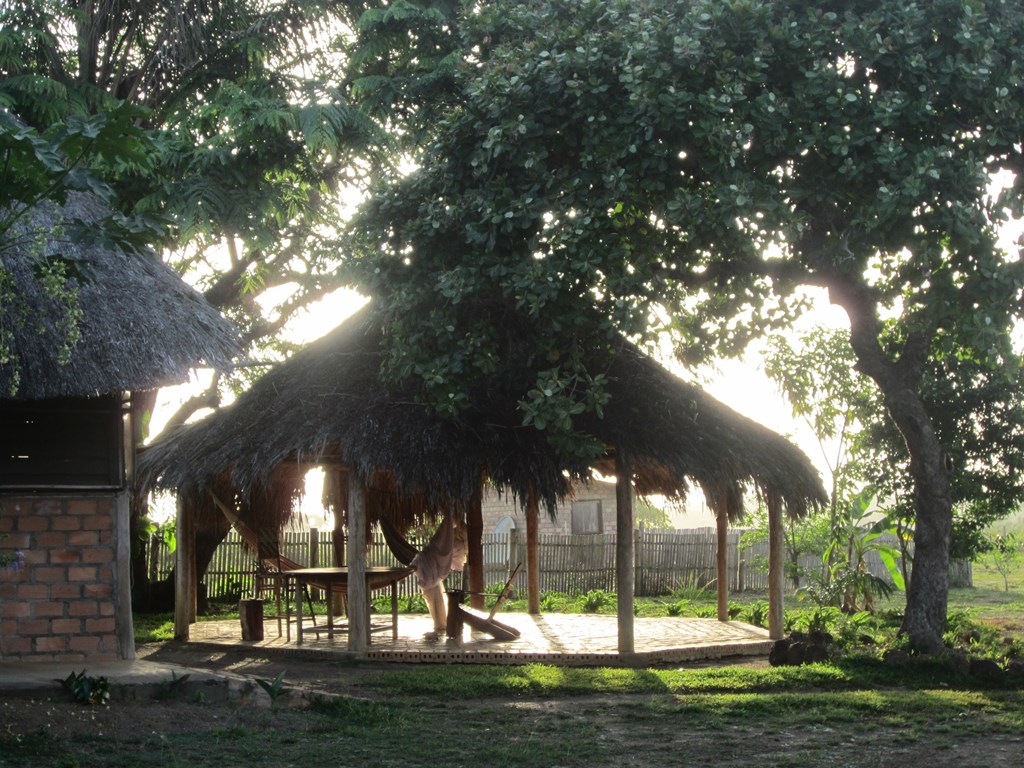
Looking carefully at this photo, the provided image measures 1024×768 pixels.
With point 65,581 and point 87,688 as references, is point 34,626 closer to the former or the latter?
point 65,581

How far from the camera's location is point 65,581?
29.2 ft

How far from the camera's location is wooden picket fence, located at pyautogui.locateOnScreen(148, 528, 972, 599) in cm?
1818

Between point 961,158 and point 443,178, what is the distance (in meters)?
3.98

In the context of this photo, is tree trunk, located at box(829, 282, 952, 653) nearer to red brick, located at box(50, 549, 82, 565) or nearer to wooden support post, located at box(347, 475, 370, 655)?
wooden support post, located at box(347, 475, 370, 655)

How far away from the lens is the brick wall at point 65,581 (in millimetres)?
8781

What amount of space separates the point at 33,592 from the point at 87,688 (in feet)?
4.88

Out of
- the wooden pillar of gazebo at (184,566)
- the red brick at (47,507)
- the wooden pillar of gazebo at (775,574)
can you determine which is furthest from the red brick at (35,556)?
the wooden pillar of gazebo at (775,574)

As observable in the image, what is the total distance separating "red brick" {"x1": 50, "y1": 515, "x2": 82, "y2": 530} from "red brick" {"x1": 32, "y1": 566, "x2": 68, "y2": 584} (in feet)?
0.95

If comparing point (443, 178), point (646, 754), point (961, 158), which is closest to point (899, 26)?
point (961, 158)

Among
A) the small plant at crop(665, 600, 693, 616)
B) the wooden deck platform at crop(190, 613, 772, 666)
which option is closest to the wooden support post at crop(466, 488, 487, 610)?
the wooden deck platform at crop(190, 613, 772, 666)

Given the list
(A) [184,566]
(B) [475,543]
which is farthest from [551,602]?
(A) [184,566]

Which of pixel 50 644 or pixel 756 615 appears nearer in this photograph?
pixel 50 644

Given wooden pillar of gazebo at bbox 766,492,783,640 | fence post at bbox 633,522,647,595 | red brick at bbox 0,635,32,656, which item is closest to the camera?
red brick at bbox 0,635,32,656

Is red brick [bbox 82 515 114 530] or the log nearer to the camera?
red brick [bbox 82 515 114 530]
